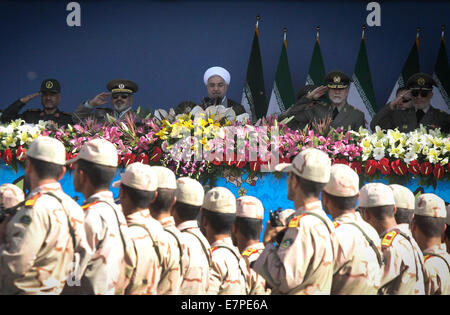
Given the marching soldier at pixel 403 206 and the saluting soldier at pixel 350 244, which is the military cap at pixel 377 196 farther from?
the saluting soldier at pixel 350 244

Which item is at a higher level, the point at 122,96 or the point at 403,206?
Answer: the point at 122,96

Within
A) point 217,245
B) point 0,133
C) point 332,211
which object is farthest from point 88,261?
point 0,133

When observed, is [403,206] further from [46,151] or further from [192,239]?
[46,151]

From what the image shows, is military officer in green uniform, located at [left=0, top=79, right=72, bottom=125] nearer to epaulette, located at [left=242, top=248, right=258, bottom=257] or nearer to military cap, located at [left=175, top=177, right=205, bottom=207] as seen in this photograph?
military cap, located at [left=175, top=177, right=205, bottom=207]

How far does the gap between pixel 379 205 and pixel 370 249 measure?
2.06 ft

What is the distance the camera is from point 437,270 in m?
5.93

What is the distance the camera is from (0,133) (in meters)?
7.48

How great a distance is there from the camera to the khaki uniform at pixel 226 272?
530 centimetres

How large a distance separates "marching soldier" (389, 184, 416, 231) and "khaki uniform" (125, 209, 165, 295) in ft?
6.55

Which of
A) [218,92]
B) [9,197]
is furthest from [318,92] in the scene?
[9,197]

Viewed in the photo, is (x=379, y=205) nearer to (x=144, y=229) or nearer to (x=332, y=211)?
(x=332, y=211)

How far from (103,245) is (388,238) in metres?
2.08

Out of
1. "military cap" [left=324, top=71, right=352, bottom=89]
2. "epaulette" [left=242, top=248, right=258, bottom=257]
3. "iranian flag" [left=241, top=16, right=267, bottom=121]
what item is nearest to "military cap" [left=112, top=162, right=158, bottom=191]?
"epaulette" [left=242, top=248, right=258, bottom=257]

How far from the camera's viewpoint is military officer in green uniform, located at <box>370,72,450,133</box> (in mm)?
8578
